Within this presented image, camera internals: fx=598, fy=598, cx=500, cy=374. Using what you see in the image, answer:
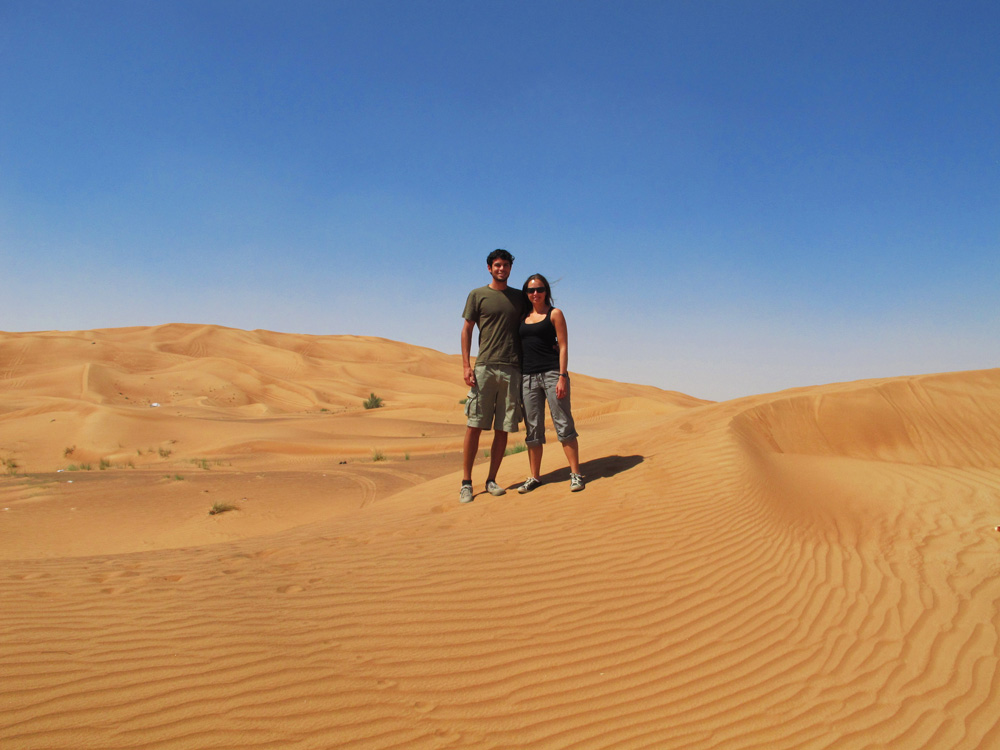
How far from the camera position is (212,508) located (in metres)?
9.07

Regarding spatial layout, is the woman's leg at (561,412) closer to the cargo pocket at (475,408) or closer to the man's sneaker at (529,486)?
the man's sneaker at (529,486)

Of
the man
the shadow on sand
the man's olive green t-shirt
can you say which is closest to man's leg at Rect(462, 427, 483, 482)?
the man

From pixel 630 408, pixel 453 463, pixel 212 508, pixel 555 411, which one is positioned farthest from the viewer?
pixel 630 408

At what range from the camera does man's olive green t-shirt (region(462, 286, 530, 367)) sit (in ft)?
18.1

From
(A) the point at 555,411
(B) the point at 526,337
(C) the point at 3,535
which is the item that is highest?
(B) the point at 526,337

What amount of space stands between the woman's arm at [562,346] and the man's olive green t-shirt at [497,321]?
0.37 m

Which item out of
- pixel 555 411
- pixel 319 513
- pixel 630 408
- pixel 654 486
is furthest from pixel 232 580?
pixel 630 408

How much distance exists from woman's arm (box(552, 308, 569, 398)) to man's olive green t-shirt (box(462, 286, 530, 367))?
0.37 metres

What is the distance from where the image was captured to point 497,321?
218 inches

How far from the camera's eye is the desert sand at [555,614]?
2.61 meters

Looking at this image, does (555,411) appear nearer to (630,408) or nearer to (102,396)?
(630,408)

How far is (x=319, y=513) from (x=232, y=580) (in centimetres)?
543

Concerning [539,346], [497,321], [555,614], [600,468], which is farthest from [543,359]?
[555,614]

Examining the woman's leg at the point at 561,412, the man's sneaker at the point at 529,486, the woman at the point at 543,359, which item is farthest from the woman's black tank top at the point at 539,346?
the man's sneaker at the point at 529,486
